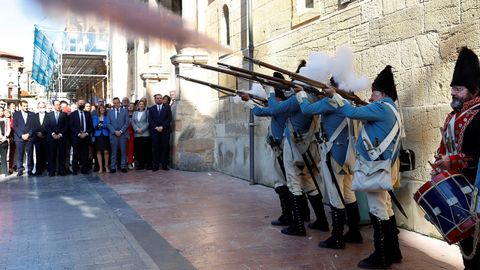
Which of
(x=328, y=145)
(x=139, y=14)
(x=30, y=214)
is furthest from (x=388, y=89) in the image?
(x=30, y=214)

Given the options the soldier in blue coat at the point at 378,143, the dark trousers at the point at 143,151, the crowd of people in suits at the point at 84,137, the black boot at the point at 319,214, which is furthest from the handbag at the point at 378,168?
the dark trousers at the point at 143,151

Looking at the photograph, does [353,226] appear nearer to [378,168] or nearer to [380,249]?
[380,249]

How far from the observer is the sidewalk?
186 inches

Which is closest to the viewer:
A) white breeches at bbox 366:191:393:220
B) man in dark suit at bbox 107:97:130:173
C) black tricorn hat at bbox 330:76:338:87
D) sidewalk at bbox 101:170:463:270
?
white breeches at bbox 366:191:393:220

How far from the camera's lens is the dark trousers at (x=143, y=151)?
1291 centimetres

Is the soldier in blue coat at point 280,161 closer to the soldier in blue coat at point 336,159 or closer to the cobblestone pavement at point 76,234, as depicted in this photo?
the soldier in blue coat at point 336,159

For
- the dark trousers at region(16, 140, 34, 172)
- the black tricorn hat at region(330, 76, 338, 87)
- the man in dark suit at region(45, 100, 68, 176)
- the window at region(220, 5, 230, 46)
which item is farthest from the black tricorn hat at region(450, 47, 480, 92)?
the dark trousers at region(16, 140, 34, 172)

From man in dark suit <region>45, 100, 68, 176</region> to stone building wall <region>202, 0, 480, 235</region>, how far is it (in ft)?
19.7

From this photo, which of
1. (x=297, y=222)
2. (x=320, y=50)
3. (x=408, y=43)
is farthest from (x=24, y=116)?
(x=408, y=43)

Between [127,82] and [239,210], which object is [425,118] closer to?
[239,210]

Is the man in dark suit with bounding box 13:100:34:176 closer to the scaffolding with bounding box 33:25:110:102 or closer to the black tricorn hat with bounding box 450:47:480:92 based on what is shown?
the scaffolding with bounding box 33:25:110:102

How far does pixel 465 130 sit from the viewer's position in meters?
3.51

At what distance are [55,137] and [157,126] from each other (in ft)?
8.11

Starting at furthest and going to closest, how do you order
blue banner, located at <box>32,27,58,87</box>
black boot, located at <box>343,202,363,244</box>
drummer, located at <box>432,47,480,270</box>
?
blue banner, located at <box>32,27,58,87</box>
black boot, located at <box>343,202,363,244</box>
drummer, located at <box>432,47,480,270</box>
